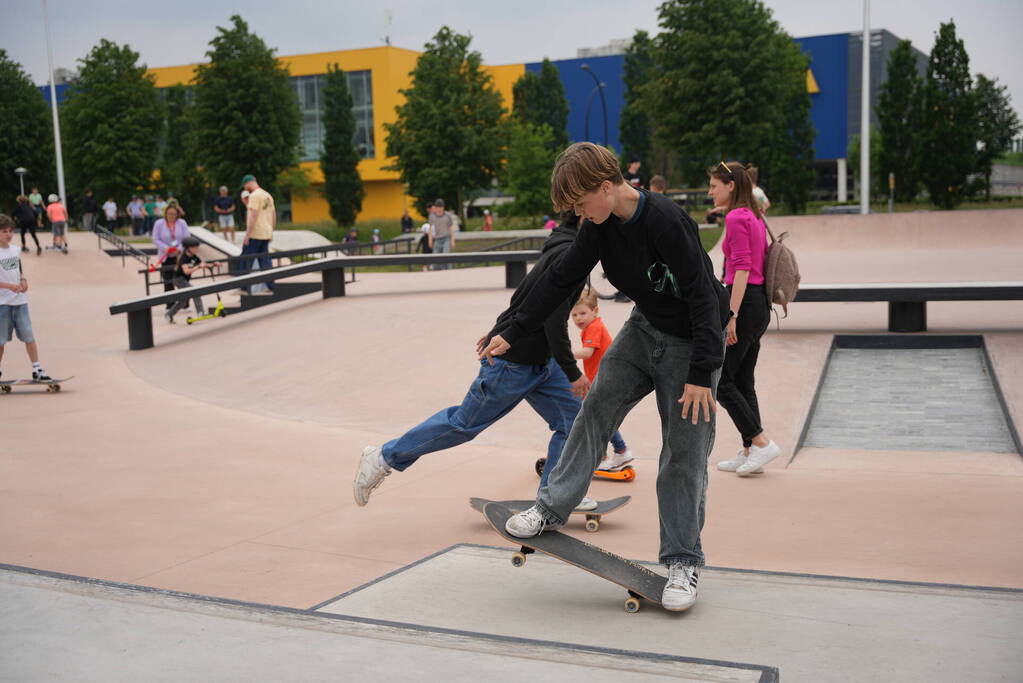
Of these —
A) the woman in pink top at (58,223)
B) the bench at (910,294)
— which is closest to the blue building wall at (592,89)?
the woman in pink top at (58,223)

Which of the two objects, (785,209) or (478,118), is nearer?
(785,209)

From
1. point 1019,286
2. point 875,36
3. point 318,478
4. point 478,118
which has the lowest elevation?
point 318,478

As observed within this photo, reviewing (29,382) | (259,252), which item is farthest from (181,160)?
(29,382)

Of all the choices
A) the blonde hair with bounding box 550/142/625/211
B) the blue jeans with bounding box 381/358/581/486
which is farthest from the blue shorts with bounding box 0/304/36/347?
the blonde hair with bounding box 550/142/625/211

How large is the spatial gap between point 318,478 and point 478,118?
45.1 m

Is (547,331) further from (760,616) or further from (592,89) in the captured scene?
(592,89)

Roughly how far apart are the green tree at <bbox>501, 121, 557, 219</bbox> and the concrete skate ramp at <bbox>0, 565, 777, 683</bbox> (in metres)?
43.6

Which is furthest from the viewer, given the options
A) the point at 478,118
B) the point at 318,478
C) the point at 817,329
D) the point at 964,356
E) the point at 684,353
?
the point at 478,118

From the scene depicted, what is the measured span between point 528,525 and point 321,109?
68.7 metres

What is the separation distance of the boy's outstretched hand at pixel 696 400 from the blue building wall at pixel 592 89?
70.1 metres

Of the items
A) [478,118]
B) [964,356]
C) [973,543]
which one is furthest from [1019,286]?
[478,118]

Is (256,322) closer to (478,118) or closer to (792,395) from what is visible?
(792,395)

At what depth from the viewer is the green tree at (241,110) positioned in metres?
49.0

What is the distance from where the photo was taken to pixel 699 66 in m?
41.4
